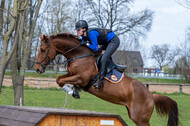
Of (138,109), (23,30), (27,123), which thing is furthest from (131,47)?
(27,123)

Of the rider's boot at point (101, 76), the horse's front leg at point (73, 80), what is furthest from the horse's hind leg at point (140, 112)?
the horse's front leg at point (73, 80)

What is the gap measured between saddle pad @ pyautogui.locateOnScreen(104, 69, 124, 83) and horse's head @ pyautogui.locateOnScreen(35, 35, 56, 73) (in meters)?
1.25

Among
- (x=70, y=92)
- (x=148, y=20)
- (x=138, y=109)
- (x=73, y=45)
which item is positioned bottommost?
(x=138, y=109)

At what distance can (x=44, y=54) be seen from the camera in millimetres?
5785

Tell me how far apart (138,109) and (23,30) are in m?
4.82

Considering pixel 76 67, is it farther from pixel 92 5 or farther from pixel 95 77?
pixel 92 5

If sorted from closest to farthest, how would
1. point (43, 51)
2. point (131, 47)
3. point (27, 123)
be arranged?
point (27, 123) < point (43, 51) < point (131, 47)

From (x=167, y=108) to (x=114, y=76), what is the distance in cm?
172

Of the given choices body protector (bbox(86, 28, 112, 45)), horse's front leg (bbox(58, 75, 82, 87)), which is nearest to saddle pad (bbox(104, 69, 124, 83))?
horse's front leg (bbox(58, 75, 82, 87))

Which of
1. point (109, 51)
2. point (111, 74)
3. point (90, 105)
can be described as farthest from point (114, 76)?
point (90, 105)

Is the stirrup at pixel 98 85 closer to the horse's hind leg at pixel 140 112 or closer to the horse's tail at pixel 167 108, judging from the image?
the horse's hind leg at pixel 140 112

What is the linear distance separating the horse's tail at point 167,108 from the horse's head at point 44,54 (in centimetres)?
258

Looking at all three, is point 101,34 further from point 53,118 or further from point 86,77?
point 53,118

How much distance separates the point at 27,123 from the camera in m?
4.49
